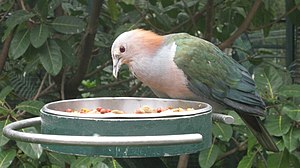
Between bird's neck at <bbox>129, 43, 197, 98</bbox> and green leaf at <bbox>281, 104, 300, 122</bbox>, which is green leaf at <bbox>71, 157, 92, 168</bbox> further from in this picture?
green leaf at <bbox>281, 104, 300, 122</bbox>

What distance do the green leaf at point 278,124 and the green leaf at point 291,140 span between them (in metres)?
0.02

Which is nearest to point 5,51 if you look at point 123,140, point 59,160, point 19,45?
point 19,45

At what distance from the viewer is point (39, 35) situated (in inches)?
115

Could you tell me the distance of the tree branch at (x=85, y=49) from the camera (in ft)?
10.7

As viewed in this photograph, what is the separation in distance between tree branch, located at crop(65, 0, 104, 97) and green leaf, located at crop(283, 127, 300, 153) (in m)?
1.15

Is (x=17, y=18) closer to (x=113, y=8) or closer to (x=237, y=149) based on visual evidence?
(x=113, y=8)

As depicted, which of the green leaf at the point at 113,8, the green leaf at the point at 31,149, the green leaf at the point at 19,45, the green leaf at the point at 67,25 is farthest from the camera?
the green leaf at the point at 113,8

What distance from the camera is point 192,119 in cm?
156

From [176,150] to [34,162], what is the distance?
4.74ft

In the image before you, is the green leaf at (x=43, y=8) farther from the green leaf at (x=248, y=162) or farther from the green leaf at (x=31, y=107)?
the green leaf at (x=248, y=162)

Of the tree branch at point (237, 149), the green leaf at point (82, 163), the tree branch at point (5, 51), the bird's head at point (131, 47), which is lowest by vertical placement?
the tree branch at point (237, 149)

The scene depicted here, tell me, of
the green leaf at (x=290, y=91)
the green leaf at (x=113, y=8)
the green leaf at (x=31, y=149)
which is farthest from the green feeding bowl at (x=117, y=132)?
the green leaf at (x=113, y=8)

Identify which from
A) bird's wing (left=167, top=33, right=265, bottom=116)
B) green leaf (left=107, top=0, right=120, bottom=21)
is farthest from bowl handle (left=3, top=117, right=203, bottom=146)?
green leaf (left=107, top=0, right=120, bottom=21)

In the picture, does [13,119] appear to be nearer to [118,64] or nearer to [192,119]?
[118,64]
